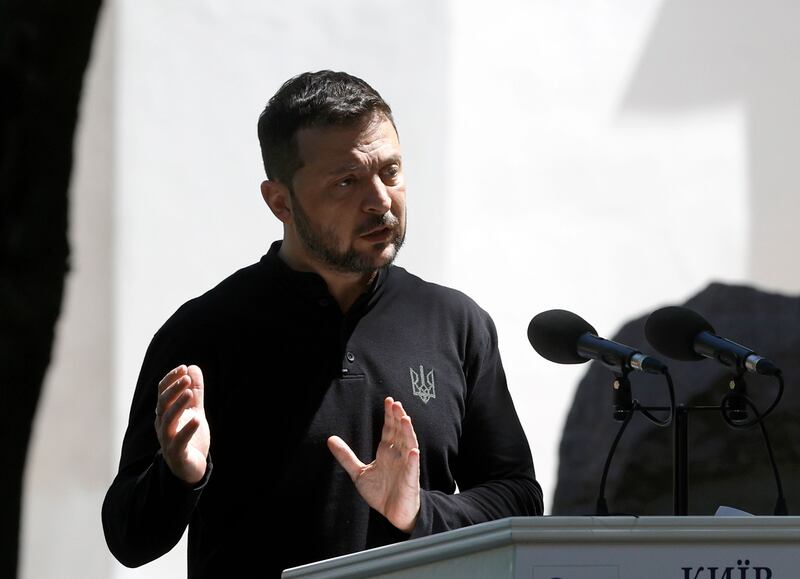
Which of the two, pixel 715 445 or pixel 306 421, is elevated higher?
pixel 306 421

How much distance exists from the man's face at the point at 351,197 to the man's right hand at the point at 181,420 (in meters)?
0.49

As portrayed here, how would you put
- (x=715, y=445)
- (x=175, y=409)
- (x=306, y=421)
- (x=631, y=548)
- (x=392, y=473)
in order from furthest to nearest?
(x=715, y=445)
(x=306, y=421)
(x=392, y=473)
(x=175, y=409)
(x=631, y=548)

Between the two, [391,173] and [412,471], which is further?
[391,173]

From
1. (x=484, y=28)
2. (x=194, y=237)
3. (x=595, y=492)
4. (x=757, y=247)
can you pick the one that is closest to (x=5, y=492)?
(x=194, y=237)

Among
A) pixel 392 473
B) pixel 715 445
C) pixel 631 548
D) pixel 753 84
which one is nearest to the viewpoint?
pixel 631 548

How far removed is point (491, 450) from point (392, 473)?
46 cm

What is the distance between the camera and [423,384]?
3072 millimetres

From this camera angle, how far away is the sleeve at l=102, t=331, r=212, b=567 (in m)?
2.71

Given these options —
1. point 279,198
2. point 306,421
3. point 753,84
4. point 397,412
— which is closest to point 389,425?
point 397,412

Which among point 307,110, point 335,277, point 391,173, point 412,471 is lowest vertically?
point 412,471

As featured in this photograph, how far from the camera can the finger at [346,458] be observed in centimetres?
272

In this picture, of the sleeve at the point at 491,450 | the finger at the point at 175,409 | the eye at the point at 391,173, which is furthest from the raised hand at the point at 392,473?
the eye at the point at 391,173

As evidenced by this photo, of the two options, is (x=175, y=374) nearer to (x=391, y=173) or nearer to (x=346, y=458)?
(x=346, y=458)

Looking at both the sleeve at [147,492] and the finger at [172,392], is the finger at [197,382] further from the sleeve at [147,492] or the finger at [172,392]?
the sleeve at [147,492]
